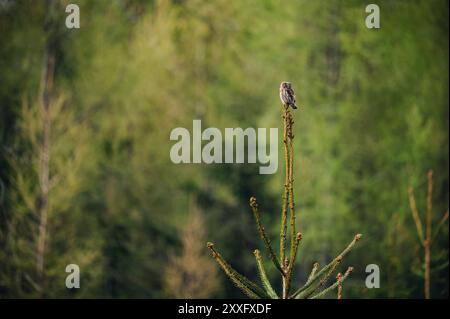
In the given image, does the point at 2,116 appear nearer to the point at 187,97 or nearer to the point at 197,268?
the point at 197,268

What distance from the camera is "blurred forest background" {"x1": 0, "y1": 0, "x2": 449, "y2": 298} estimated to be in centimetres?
916

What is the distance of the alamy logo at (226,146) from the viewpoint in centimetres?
1296

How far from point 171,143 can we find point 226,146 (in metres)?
1.60

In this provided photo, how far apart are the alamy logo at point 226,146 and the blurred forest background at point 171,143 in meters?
0.30

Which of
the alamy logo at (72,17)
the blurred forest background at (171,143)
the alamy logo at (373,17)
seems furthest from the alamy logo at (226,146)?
the alamy logo at (72,17)

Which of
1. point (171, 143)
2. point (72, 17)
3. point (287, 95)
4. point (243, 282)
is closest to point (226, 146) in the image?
point (171, 143)

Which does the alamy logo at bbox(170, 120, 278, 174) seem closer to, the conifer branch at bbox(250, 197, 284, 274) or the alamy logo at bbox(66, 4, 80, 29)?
the alamy logo at bbox(66, 4, 80, 29)

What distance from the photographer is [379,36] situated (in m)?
11.0

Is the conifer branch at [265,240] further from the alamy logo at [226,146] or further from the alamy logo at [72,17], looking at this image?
the alamy logo at [226,146]

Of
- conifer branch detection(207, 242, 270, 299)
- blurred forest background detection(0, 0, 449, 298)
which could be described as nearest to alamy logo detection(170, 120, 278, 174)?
blurred forest background detection(0, 0, 449, 298)

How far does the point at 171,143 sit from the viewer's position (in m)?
14.5

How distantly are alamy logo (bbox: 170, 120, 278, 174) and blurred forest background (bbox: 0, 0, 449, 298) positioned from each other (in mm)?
297
